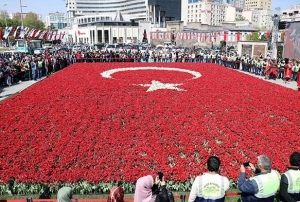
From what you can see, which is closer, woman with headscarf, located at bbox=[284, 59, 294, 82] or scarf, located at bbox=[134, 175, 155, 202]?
scarf, located at bbox=[134, 175, 155, 202]

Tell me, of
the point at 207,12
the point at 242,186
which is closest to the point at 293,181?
the point at 242,186

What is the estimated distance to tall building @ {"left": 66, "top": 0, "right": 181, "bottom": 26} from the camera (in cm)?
14988

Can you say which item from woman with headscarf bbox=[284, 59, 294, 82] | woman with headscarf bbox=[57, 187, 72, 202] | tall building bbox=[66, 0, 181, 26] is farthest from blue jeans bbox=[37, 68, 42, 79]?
tall building bbox=[66, 0, 181, 26]

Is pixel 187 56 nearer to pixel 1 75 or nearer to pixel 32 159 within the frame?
pixel 1 75

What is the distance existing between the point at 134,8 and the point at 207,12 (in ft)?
141

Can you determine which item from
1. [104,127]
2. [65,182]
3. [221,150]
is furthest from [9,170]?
[221,150]

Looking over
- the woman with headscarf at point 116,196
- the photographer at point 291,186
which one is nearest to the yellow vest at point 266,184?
the photographer at point 291,186

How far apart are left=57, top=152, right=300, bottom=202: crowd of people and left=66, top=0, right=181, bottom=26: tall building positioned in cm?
14570

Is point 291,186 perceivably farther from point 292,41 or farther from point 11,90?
point 292,41

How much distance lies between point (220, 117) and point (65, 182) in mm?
6848

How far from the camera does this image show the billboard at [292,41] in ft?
103

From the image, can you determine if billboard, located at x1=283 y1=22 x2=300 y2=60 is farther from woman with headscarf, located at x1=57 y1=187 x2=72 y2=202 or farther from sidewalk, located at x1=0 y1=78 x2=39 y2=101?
woman with headscarf, located at x1=57 y1=187 x2=72 y2=202

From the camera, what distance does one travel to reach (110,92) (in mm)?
15477

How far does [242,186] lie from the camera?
4.48 metres
